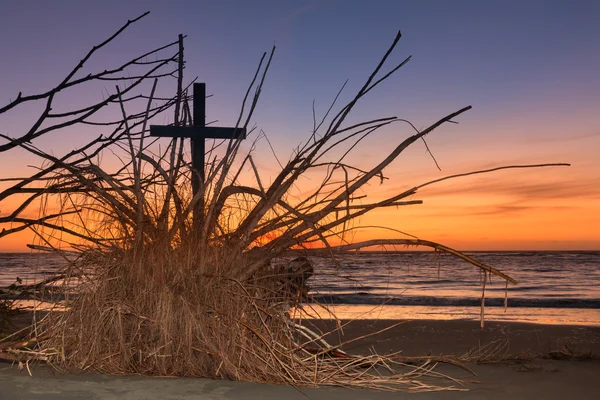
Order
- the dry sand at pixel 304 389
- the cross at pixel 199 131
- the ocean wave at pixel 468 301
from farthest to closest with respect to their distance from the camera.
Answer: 1. the ocean wave at pixel 468 301
2. the cross at pixel 199 131
3. the dry sand at pixel 304 389

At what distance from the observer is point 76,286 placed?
4.05 metres

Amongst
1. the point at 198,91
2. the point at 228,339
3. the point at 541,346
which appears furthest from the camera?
the point at 541,346

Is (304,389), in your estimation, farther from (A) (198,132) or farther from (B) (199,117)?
(B) (199,117)

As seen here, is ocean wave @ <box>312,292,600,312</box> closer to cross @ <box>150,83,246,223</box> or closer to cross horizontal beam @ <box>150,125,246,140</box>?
cross @ <box>150,83,246,223</box>

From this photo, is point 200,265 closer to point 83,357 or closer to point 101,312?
point 101,312

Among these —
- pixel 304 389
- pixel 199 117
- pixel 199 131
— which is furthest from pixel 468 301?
pixel 304 389

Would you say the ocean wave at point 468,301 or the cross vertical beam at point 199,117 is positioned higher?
the cross vertical beam at point 199,117

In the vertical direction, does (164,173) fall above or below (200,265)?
above

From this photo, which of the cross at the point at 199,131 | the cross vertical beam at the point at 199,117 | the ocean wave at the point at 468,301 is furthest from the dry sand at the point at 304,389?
the ocean wave at the point at 468,301

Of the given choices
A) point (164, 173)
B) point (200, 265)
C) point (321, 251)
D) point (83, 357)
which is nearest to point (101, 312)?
point (83, 357)

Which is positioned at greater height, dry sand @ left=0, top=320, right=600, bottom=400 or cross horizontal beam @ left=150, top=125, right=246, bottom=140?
cross horizontal beam @ left=150, top=125, right=246, bottom=140

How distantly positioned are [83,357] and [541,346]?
5993 millimetres

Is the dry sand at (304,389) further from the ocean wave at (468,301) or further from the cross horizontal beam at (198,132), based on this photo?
the ocean wave at (468,301)

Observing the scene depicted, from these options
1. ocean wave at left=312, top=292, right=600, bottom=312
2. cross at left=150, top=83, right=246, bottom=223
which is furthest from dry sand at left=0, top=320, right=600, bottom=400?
ocean wave at left=312, top=292, right=600, bottom=312
